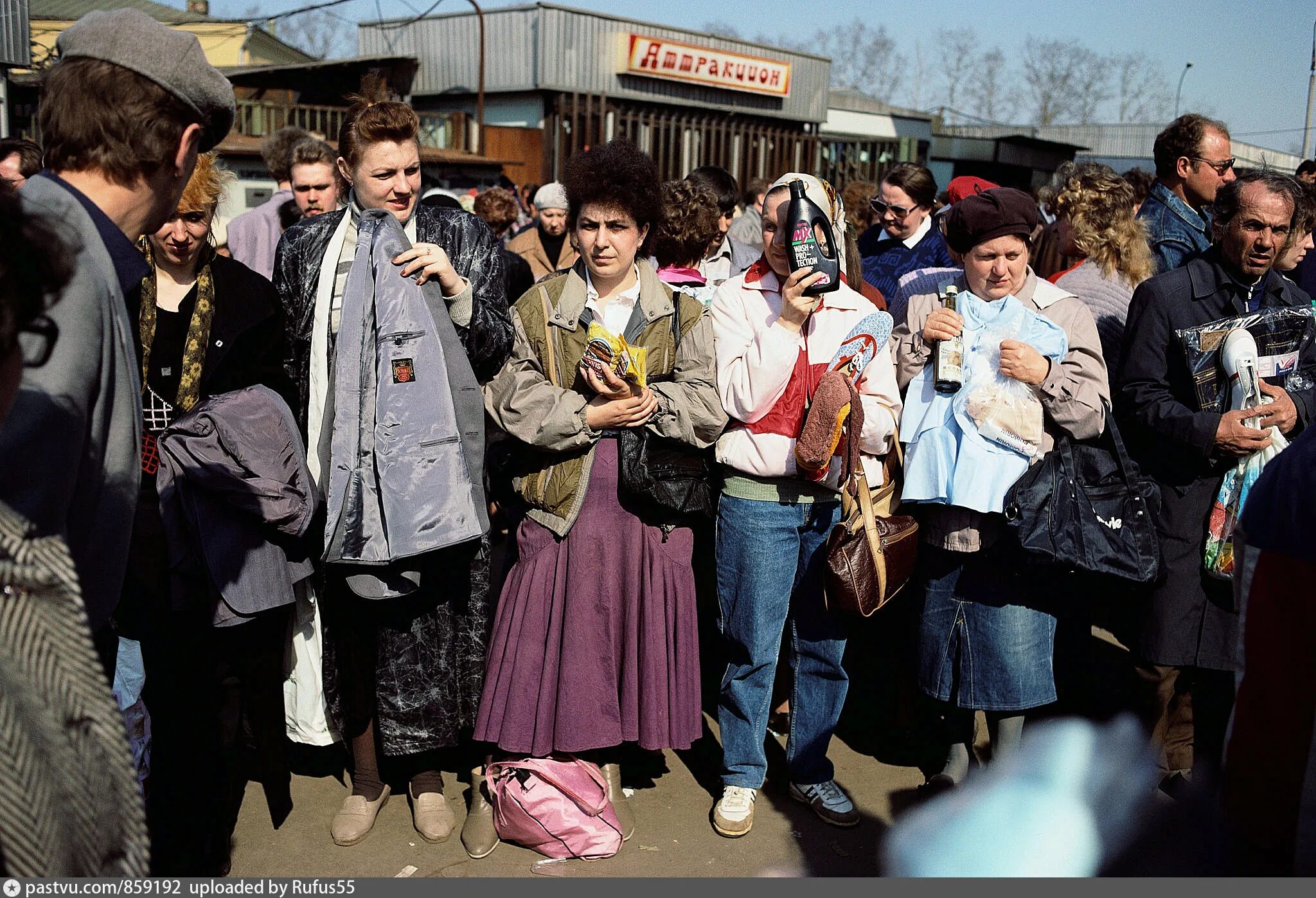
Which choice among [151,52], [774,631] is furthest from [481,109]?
[151,52]

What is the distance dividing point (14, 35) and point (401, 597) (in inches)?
472

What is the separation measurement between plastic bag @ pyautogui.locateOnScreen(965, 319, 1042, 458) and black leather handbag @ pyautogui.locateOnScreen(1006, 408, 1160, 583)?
11 cm

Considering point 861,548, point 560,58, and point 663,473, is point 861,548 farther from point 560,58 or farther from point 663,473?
point 560,58

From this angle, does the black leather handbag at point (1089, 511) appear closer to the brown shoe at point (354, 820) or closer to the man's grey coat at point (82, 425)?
the brown shoe at point (354, 820)

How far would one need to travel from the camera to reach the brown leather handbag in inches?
125

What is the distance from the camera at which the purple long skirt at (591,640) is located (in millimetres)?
3287

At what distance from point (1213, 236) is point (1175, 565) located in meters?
1.19

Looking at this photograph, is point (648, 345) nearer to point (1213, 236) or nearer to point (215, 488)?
point (215, 488)

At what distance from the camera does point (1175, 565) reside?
138 inches

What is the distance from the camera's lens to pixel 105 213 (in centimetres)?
171

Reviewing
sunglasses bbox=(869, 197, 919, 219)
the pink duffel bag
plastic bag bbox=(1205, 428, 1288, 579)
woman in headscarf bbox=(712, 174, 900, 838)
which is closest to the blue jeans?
woman in headscarf bbox=(712, 174, 900, 838)

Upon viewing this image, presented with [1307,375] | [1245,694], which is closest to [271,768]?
[1245,694]

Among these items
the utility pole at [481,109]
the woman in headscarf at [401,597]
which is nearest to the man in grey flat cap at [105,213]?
the woman in headscarf at [401,597]

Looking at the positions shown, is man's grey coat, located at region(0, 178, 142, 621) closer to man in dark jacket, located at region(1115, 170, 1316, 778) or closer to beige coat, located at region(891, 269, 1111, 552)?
beige coat, located at region(891, 269, 1111, 552)
